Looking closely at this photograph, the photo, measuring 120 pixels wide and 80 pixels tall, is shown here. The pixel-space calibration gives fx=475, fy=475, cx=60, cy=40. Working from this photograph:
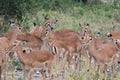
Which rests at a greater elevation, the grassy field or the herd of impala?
the herd of impala

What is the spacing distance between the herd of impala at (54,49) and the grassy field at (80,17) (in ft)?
9.96

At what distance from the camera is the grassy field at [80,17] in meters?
16.7

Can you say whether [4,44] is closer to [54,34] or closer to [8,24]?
[54,34]

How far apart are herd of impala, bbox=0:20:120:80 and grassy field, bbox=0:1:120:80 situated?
3.04 m

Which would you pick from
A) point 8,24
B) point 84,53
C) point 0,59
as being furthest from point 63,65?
point 8,24

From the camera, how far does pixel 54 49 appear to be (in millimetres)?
11297

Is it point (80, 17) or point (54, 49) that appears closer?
point (54, 49)

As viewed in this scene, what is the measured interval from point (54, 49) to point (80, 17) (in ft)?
32.4

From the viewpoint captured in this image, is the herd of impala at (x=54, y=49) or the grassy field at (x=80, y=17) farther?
the grassy field at (x=80, y=17)

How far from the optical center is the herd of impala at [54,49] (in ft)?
31.2

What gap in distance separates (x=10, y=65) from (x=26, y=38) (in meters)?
1.18

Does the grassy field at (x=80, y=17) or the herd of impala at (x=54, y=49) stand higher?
the herd of impala at (x=54, y=49)

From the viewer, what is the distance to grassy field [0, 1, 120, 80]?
54.8ft

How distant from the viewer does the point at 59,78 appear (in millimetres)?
9852
